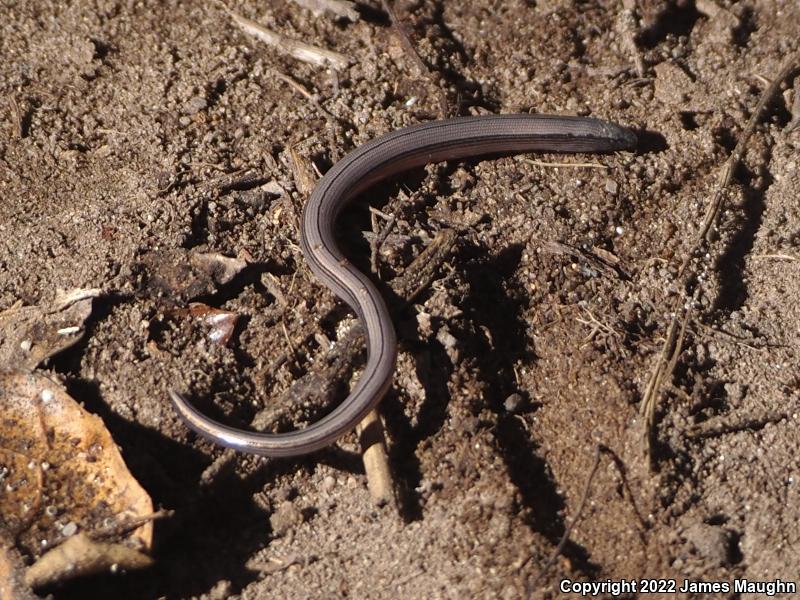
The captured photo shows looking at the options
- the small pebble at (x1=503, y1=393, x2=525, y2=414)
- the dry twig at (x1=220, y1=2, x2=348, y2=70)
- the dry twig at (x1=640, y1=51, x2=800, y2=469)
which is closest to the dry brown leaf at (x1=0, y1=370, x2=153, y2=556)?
the small pebble at (x1=503, y1=393, x2=525, y2=414)

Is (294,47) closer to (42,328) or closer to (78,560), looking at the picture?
(42,328)

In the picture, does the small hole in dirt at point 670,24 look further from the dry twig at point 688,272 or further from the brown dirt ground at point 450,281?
the dry twig at point 688,272

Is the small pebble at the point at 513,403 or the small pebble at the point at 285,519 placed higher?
the small pebble at the point at 513,403

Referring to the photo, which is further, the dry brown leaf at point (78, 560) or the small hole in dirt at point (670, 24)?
the small hole in dirt at point (670, 24)

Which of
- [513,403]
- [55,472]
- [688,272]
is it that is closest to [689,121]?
[688,272]

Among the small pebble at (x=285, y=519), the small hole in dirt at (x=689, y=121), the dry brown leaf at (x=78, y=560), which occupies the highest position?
the small hole in dirt at (x=689, y=121)

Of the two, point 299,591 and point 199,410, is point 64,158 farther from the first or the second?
point 299,591

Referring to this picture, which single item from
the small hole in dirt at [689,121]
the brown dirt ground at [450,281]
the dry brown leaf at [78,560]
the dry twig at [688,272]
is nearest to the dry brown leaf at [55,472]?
the dry brown leaf at [78,560]

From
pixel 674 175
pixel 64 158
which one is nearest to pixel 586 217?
pixel 674 175
